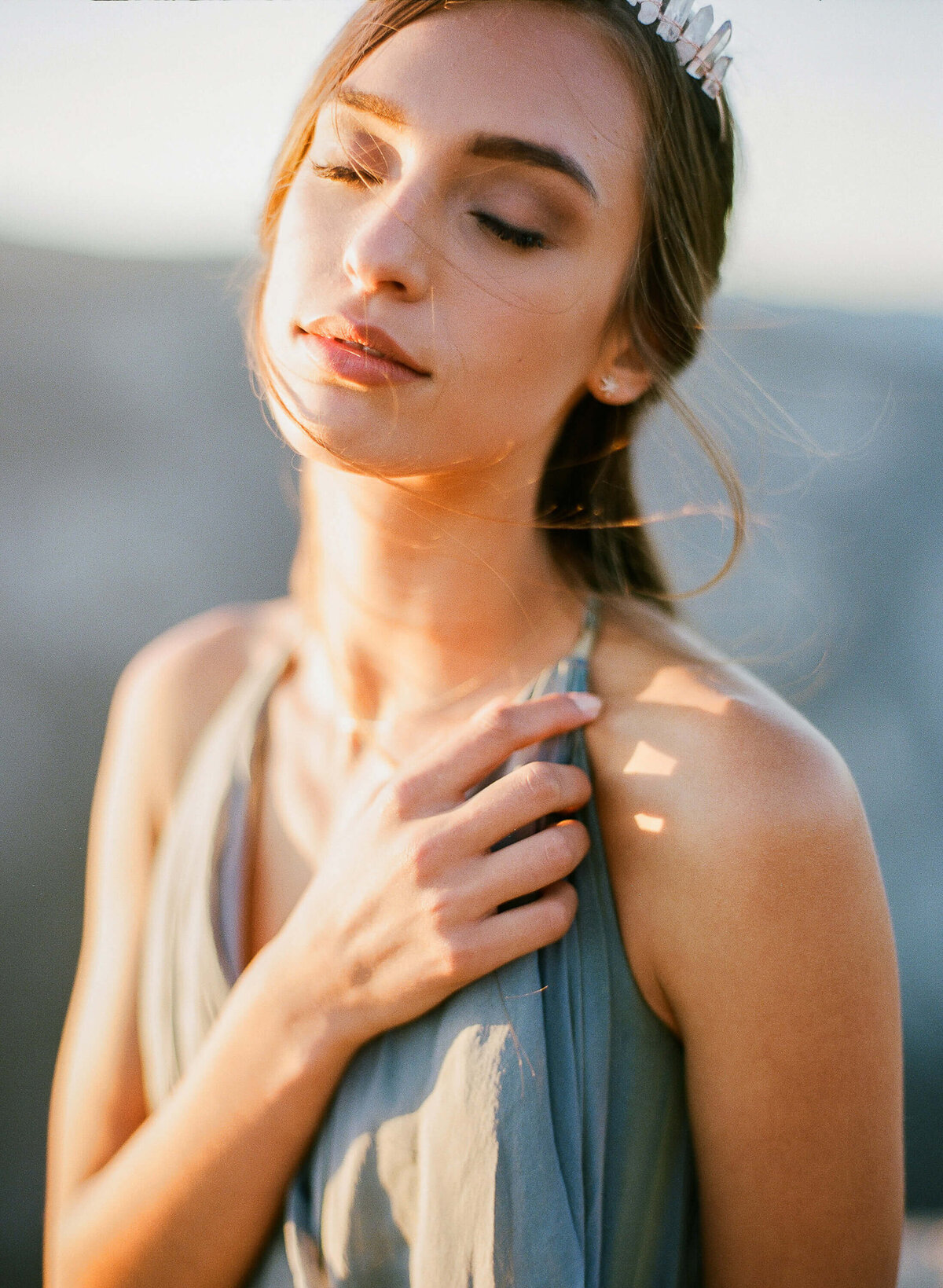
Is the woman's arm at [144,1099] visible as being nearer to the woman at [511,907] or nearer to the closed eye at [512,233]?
the woman at [511,907]

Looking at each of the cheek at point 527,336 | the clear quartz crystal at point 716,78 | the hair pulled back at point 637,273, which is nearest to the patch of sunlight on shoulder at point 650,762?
the hair pulled back at point 637,273

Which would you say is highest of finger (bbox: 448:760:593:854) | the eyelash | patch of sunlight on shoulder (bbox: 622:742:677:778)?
the eyelash

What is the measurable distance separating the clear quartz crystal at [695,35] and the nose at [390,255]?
369mm

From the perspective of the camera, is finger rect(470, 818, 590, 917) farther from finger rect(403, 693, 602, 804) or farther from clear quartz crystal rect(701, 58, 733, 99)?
clear quartz crystal rect(701, 58, 733, 99)

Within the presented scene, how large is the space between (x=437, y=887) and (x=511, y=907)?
79mm

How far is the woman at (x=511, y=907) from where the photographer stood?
2.63 ft

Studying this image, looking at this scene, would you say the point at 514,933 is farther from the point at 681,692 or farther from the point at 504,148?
the point at 504,148

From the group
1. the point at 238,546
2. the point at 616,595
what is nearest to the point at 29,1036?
the point at 238,546

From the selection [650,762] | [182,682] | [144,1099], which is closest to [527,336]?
[650,762]

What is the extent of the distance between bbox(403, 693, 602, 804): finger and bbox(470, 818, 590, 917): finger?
0.08 meters

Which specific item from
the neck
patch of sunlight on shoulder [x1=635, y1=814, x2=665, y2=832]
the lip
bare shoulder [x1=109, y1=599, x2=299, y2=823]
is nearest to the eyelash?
the lip

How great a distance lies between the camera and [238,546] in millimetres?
3268

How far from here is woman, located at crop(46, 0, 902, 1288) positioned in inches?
31.6

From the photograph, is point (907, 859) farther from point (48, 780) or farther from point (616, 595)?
point (48, 780)
